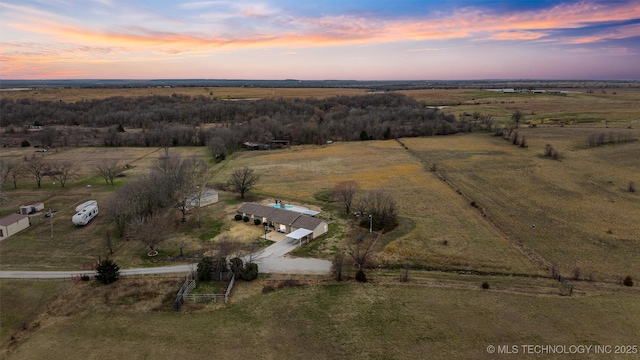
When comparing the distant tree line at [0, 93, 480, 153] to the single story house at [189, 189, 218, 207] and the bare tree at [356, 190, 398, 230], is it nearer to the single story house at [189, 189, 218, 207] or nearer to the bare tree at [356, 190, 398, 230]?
the single story house at [189, 189, 218, 207]

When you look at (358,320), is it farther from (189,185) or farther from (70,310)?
(189,185)

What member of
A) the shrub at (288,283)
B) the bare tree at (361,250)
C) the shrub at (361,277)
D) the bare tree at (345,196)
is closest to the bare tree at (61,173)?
the bare tree at (345,196)

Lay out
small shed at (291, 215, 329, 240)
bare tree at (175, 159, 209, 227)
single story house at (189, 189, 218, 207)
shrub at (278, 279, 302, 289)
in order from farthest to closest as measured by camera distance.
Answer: single story house at (189, 189, 218, 207)
bare tree at (175, 159, 209, 227)
small shed at (291, 215, 329, 240)
shrub at (278, 279, 302, 289)

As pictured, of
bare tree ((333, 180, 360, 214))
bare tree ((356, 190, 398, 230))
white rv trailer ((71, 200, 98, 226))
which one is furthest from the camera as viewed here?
bare tree ((333, 180, 360, 214))

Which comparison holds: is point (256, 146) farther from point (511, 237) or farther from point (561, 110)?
point (561, 110)

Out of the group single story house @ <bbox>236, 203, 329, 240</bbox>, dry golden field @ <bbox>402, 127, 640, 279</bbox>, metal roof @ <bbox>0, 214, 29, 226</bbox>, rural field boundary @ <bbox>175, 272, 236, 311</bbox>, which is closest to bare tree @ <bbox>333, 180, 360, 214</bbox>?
single story house @ <bbox>236, 203, 329, 240</bbox>

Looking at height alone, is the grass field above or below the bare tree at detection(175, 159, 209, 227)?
below

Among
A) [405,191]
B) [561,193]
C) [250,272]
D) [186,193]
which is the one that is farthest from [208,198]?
[561,193]
